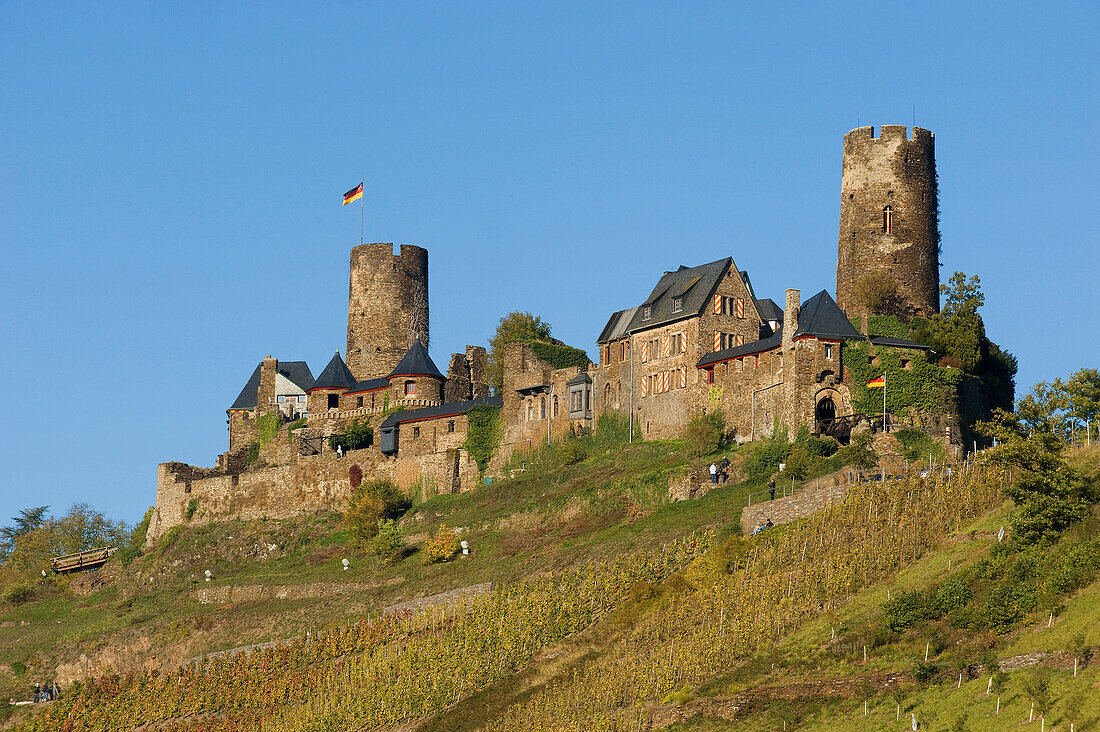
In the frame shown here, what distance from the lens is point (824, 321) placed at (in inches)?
2842

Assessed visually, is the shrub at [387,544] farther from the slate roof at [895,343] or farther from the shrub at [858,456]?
the slate roof at [895,343]

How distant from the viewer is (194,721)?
62.1 meters

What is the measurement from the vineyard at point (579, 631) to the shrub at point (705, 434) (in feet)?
38.3

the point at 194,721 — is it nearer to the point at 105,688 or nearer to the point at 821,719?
the point at 105,688

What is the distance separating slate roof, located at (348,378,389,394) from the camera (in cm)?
9331

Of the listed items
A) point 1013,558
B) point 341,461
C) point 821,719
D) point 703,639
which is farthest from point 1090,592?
point 341,461

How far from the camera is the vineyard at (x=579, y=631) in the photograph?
168 feet

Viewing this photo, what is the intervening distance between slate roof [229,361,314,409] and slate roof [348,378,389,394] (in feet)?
16.8

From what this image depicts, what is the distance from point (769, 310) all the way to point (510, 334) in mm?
20101

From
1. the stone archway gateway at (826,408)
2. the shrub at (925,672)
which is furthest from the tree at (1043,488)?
the stone archway gateway at (826,408)

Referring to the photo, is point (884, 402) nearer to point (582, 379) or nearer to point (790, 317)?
point (790, 317)

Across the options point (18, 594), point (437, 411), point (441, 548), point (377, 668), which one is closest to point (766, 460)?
point (441, 548)

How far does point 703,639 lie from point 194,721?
2043cm

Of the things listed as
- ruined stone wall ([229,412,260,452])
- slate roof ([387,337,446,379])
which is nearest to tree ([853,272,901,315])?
slate roof ([387,337,446,379])
